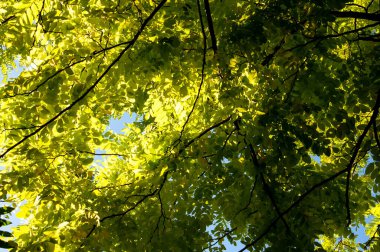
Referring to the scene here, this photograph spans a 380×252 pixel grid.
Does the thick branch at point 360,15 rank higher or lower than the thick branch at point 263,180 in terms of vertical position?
higher

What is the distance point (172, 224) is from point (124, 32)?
2632 millimetres

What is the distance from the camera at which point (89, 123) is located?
4410 millimetres

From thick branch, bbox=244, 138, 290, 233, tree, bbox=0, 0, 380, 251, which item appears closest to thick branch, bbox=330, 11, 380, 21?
tree, bbox=0, 0, 380, 251

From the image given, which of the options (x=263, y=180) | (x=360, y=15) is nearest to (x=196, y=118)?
(x=263, y=180)

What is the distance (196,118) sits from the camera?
4758 mm

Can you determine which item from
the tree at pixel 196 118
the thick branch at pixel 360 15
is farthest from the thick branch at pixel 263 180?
the thick branch at pixel 360 15

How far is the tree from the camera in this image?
3305 mm

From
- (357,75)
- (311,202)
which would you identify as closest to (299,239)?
(311,202)

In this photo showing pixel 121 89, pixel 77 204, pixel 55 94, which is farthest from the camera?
pixel 121 89

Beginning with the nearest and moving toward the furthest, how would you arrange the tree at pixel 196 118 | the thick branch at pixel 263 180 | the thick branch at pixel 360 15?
the tree at pixel 196 118
the thick branch at pixel 263 180
the thick branch at pixel 360 15

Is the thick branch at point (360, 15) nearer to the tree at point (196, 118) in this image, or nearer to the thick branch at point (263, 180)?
the tree at point (196, 118)

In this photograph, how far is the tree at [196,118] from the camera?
10.8ft

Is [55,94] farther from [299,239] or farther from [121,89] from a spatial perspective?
[299,239]

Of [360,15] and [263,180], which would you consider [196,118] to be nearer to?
[263,180]
